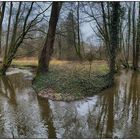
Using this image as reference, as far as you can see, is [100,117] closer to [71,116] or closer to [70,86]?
[71,116]

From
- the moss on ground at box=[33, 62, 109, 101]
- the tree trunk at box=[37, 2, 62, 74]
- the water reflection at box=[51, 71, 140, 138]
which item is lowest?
the water reflection at box=[51, 71, 140, 138]

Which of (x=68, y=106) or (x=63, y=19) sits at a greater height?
(x=63, y=19)

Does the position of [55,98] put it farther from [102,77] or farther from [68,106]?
[102,77]

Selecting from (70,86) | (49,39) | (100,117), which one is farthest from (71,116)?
(49,39)

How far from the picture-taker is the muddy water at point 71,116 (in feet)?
21.7

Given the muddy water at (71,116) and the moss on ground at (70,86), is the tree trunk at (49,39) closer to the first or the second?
the moss on ground at (70,86)

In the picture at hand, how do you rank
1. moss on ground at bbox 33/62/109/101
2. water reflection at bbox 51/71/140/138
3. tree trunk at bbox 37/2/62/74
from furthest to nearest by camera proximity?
tree trunk at bbox 37/2/62/74 → moss on ground at bbox 33/62/109/101 → water reflection at bbox 51/71/140/138

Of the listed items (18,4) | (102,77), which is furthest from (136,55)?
(18,4)

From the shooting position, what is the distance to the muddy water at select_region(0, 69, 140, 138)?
6615mm

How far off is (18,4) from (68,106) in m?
12.2

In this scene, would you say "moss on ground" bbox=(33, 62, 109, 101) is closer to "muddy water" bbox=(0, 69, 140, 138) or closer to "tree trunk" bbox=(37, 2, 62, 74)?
"muddy water" bbox=(0, 69, 140, 138)

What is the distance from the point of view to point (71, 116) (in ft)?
26.8

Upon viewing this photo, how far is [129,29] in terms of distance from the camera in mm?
25438

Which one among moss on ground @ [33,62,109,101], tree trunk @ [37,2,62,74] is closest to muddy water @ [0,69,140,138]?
moss on ground @ [33,62,109,101]
